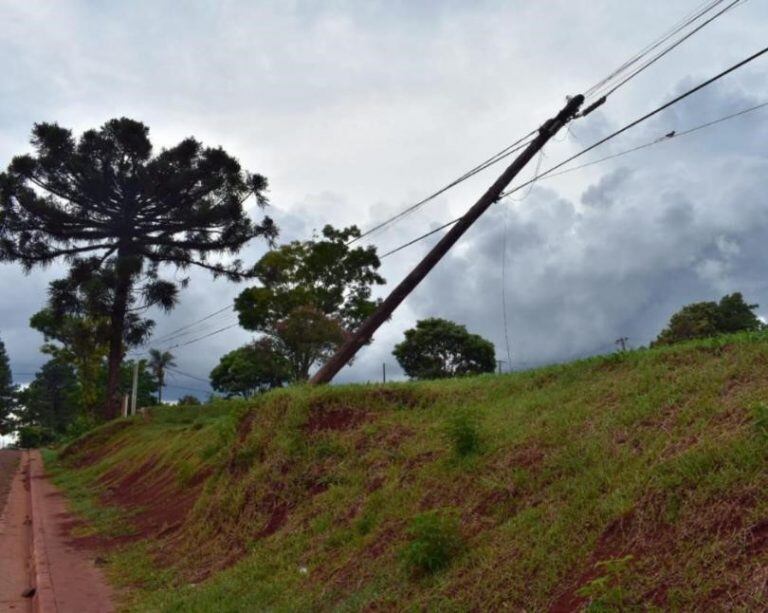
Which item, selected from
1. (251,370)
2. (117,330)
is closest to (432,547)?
(117,330)

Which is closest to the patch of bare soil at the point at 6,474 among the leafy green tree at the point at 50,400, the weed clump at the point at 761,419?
the weed clump at the point at 761,419

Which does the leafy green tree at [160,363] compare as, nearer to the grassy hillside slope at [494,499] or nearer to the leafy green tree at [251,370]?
the leafy green tree at [251,370]

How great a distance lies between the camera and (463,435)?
21.6 feet

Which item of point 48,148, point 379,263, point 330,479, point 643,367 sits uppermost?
point 48,148

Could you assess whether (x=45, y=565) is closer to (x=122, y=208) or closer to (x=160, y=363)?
(x=122, y=208)

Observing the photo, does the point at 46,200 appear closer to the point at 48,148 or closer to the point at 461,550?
the point at 48,148

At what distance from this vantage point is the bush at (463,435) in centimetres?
659

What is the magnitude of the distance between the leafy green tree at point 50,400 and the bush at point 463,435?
79.9m

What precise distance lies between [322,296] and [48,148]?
12.3m

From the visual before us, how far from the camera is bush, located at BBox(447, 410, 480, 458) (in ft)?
21.6

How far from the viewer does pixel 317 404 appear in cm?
965

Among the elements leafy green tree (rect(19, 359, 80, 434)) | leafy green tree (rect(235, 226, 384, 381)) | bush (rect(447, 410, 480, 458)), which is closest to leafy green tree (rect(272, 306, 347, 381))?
leafy green tree (rect(235, 226, 384, 381))

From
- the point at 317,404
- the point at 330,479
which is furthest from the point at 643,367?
the point at 317,404

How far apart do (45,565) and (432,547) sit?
20.8ft
